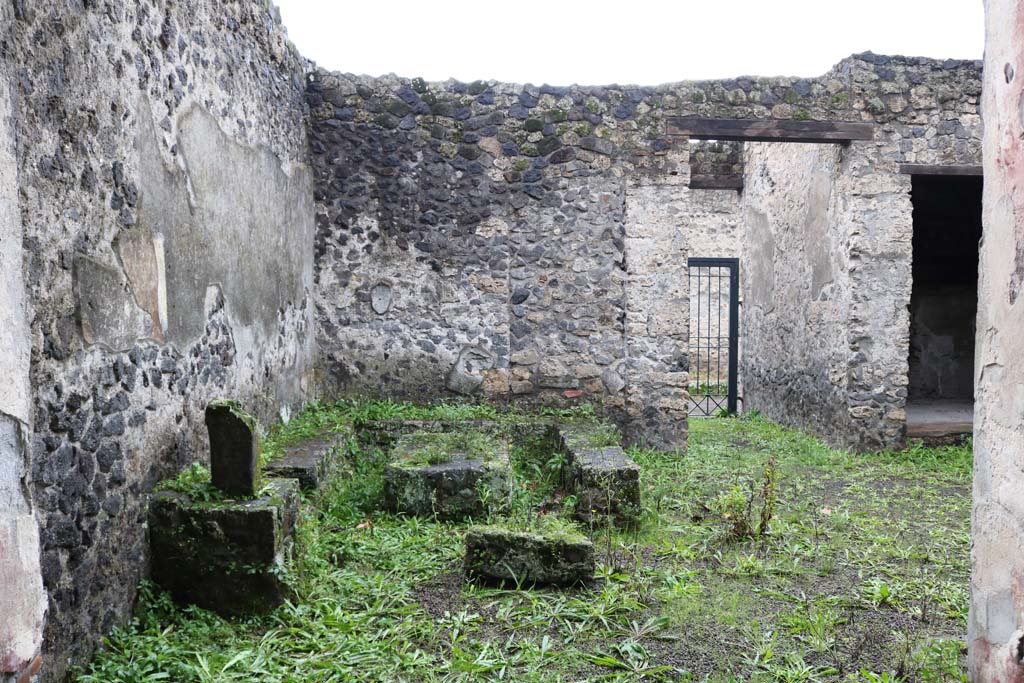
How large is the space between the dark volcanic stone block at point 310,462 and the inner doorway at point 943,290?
7468mm

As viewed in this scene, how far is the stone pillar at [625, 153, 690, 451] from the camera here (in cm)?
630

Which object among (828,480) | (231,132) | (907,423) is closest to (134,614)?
(231,132)

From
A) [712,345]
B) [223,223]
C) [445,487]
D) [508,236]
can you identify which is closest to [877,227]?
[508,236]

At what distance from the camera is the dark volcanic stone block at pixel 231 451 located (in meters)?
3.12

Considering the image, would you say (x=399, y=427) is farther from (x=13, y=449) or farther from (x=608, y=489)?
(x=13, y=449)

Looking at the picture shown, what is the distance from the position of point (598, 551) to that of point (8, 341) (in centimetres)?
297

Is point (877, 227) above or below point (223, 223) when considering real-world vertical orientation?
above

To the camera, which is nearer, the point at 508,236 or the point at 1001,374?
the point at 1001,374

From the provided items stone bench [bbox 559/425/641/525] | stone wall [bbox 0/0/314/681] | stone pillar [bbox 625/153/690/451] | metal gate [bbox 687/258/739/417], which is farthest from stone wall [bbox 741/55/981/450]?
stone wall [bbox 0/0/314/681]

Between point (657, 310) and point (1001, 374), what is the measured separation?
4270 mm

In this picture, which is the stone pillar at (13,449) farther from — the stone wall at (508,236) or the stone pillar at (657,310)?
the stone pillar at (657,310)

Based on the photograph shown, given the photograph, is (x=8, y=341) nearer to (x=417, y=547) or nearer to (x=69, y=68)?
(x=69, y=68)

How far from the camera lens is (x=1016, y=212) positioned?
2033 millimetres

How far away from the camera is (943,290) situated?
380 inches
